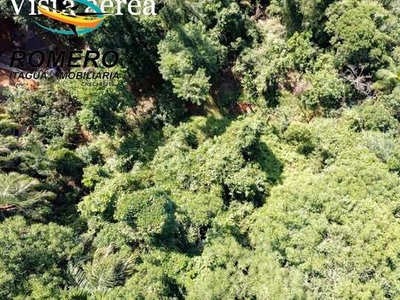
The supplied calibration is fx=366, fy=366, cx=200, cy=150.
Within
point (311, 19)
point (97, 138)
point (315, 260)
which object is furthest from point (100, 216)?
point (311, 19)

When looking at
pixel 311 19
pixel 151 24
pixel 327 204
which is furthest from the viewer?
pixel 311 19

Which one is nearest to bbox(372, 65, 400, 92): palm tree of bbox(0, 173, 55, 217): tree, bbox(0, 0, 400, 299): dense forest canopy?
bbox(0, 0, 400, 299): dense forest canopy

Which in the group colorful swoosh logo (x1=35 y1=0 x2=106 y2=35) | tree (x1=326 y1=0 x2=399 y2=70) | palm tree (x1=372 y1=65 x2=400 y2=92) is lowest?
colorful swoosh logo (x1=35 y1=0 x2=106 y2=35)

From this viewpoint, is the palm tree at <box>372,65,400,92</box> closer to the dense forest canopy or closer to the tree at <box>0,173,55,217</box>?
the dense forest canopy

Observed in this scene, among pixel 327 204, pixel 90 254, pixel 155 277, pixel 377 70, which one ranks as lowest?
pixel 90 254

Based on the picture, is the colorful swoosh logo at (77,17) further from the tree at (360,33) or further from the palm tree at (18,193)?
the tree at (360,33)

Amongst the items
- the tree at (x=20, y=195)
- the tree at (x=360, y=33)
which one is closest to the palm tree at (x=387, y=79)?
the tree at (x=360, y=33)

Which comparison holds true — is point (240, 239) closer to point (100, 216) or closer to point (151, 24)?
point (100, 216)

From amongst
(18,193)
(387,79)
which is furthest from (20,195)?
(387,79)
